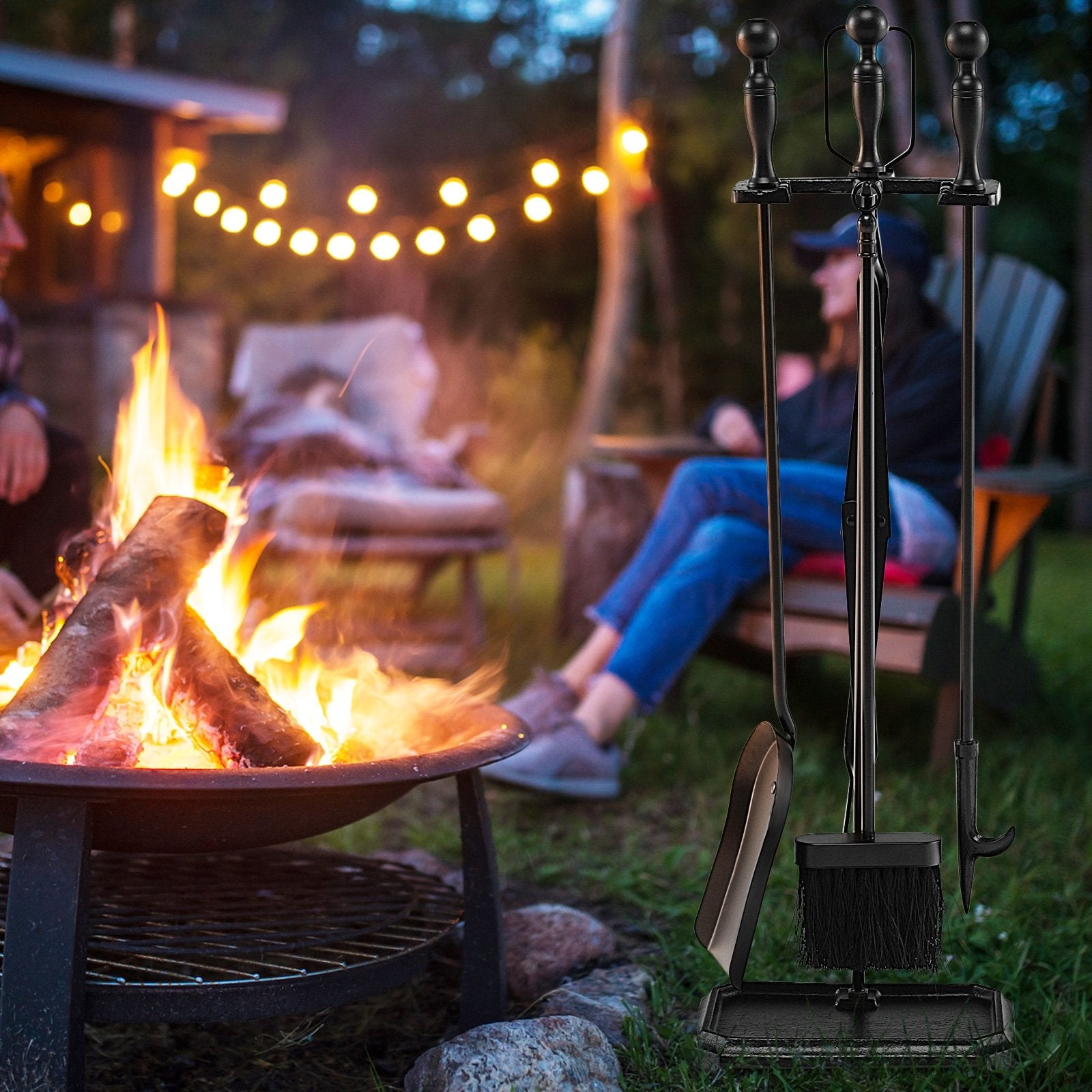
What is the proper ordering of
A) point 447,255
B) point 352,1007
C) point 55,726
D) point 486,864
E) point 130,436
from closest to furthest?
point 55,726
point 486,864
point 352,1007
point 130,436
point 447,255

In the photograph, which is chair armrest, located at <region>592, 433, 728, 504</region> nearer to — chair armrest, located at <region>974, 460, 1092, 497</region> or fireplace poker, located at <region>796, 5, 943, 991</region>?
chair armrest, located at <region>974, 460, 1092, 497</region>

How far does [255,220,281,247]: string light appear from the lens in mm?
2363

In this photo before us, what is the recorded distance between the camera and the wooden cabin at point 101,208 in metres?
7.43

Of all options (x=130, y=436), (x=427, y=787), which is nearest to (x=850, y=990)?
(x=130, y=436)

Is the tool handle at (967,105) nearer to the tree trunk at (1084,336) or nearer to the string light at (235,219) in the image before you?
the string light at (235,219)

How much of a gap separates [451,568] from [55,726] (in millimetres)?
4976

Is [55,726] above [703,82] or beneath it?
beneath

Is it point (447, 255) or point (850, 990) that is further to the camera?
point (447, 255)

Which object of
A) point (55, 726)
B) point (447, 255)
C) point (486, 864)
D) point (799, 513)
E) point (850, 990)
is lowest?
point (850, 990)

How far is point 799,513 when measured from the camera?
2.70 meters

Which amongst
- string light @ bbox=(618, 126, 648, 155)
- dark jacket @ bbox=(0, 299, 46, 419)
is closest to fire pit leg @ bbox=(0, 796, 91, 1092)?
dark jacket @ bbox=(0, 299, 46, 419)

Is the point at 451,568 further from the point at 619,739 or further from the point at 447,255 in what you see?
the point at 447,255

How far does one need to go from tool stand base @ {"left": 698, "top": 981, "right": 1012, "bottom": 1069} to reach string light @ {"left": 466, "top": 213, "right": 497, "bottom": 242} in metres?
1.39

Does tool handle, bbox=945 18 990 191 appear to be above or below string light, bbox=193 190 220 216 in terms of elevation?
below
